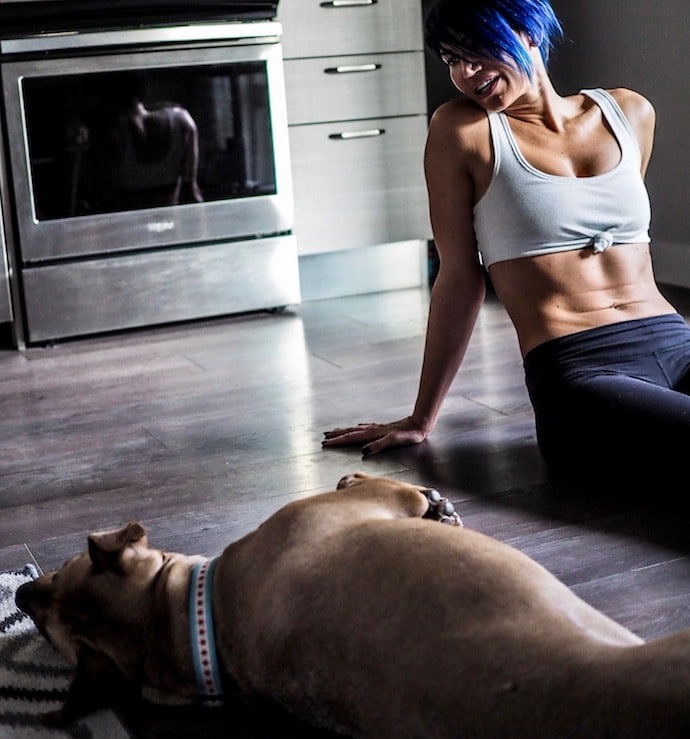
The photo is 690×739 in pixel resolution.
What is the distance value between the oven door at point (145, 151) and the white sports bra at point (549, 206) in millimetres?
1555

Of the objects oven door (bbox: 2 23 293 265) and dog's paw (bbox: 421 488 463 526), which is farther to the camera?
oven door (bbox: 2 23 293 265)

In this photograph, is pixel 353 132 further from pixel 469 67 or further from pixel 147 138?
pixel 469 67

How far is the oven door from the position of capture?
3.30 m

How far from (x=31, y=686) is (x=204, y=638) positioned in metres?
0.31

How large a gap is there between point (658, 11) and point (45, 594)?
2.95 metres

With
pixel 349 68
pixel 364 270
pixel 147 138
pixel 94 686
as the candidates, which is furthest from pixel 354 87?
pixel 94 686

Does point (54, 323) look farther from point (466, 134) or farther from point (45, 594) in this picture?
point (45, 594)

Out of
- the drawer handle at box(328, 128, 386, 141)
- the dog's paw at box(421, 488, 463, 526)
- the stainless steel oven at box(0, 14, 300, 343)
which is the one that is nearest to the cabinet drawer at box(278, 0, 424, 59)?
the stainless steel oven at box(0, 14, 300, 343)

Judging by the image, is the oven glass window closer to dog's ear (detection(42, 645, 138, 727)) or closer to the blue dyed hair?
the blue dyed hair

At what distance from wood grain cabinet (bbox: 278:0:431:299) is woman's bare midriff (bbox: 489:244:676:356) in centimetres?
169

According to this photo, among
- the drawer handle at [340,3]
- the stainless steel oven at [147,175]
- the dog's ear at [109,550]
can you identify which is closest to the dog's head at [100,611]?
the dog's ear at [109,550]

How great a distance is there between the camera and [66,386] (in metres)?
2.94

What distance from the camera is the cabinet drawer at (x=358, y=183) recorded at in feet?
12.3

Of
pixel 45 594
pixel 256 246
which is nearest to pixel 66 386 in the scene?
pixel 256 246
